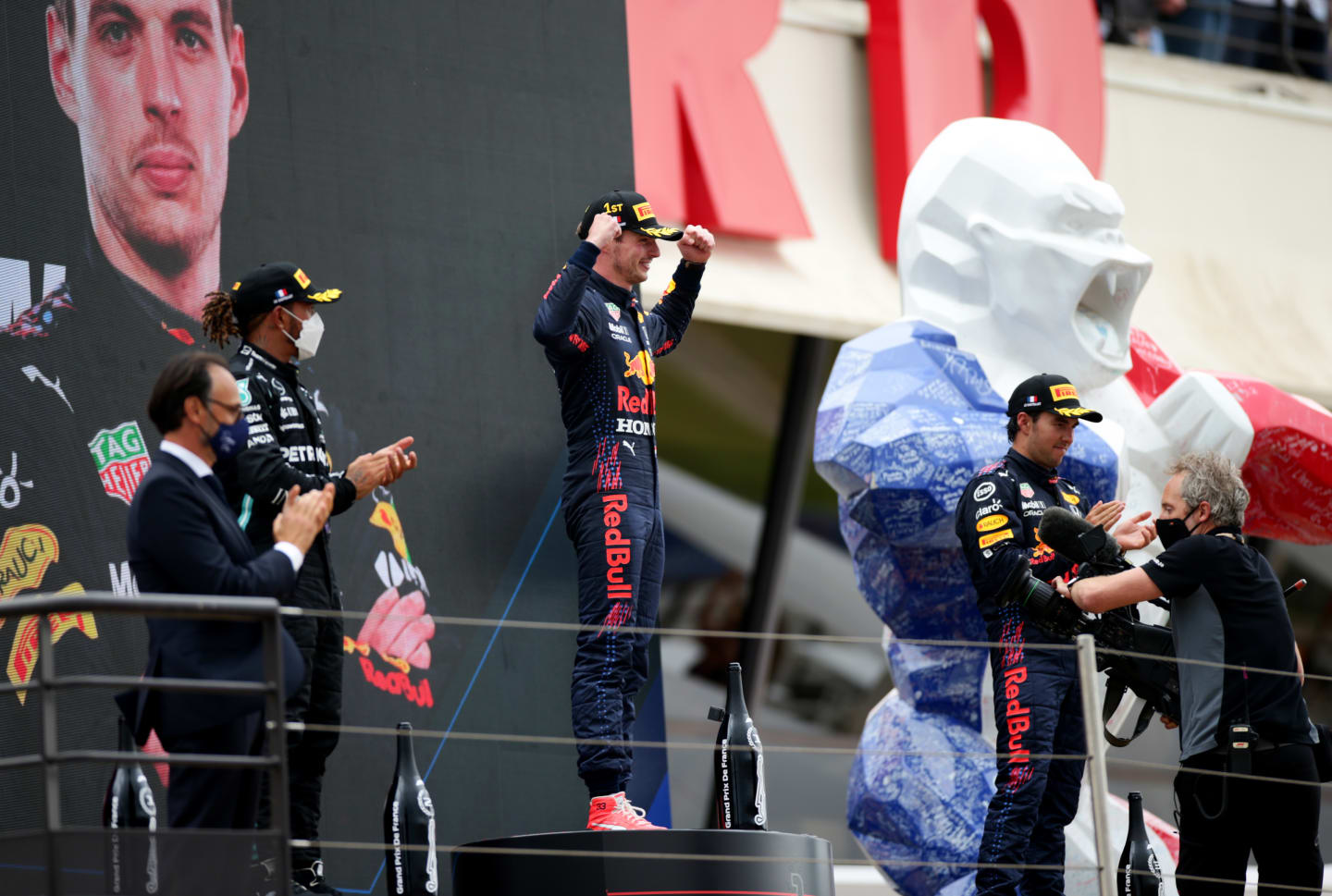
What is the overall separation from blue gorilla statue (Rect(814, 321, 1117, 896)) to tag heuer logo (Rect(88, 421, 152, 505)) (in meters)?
1.97

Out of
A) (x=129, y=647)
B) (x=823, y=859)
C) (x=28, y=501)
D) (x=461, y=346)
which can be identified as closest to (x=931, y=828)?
(x=823, y=859)

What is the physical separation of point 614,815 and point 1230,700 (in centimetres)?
147

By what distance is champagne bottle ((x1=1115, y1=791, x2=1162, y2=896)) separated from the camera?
204 inches

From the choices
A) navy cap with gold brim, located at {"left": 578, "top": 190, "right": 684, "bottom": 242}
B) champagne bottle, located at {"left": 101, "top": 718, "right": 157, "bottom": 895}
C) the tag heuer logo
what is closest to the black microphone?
navy cap with gold brim, located at {"left": 578, "top": 190, "right": 684, "bottom": 242}

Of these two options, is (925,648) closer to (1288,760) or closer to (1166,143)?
(1288,760)

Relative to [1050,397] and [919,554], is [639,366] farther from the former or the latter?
[919,554]

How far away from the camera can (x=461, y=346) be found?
558 cm

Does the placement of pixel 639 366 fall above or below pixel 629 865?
above

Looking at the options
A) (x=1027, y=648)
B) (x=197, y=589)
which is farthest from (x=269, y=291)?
(x=1027, y=648)

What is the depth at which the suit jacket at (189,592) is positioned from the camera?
3502 mm

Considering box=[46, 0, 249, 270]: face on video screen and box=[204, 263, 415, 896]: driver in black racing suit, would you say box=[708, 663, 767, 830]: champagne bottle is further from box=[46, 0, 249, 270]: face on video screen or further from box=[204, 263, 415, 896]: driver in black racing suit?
box=[46, 0, 249, 270]: face on video screen

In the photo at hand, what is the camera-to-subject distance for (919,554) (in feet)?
18.4

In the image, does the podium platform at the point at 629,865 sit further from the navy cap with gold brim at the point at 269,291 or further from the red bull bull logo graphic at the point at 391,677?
the navy cap with gold brim at the point at 269,291

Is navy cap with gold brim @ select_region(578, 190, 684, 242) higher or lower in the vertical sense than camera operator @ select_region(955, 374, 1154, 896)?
higher
